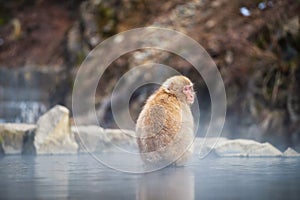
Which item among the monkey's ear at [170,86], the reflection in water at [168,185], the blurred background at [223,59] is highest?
the blurred background at [223,59]

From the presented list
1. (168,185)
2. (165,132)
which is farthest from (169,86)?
(168,185)

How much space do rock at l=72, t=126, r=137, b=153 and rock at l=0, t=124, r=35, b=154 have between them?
2.27ft

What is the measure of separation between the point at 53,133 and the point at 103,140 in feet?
2.18

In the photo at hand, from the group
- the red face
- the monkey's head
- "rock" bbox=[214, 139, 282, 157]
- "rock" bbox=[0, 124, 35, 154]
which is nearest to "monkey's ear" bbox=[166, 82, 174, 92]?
the monkey's head

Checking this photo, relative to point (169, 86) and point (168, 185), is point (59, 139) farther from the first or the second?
point (168, 185)

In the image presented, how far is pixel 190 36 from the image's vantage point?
11609mm

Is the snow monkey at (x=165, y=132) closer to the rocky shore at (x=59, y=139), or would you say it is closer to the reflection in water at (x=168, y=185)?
the reflection in water at (x=168, y=185)

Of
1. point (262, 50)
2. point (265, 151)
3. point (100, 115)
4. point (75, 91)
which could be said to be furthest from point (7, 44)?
point (265, 151)

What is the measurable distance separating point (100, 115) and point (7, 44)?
697 centimetres

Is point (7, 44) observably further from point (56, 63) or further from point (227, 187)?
point (227, 187)

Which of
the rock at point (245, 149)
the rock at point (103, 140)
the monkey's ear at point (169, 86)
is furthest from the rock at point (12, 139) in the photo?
the monkey's ear at point (169, 86)

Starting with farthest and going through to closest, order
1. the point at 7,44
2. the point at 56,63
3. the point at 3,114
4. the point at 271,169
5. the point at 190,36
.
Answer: the point at 7,44, the point at 56,63, the point at 3,114, the point at 190,36, the point at 271,169

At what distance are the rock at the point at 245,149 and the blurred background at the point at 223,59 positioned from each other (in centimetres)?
147

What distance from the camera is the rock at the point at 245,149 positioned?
7.08 meters
